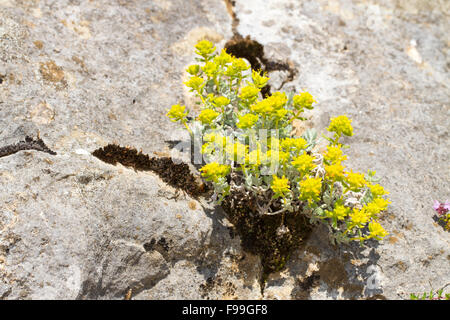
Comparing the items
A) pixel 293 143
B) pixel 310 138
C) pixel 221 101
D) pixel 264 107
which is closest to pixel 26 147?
pixel 221 101

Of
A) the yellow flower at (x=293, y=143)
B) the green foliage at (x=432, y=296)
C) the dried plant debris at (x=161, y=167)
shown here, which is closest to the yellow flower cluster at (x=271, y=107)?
the yellow flower at (x=293, y=143)

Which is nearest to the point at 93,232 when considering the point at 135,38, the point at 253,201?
the point at 253,201

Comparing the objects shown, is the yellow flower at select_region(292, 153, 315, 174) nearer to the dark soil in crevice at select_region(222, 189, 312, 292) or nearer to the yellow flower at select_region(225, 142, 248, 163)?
the yellow flower at select_region(225, 142, 248, 163)

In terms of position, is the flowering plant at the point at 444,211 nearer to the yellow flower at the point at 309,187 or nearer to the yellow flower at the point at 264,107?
the yellow flower at the point at 309,187

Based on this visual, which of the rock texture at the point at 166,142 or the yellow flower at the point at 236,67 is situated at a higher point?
the yellow flower at the point at 236,67

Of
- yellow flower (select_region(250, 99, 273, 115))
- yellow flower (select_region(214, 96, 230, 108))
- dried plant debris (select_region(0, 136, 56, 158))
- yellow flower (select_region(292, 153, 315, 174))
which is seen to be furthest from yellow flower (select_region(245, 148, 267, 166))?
dried plant debris (select_region(0, 136, 56, 158))

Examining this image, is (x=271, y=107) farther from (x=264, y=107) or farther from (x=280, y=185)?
(x=280, y=185)

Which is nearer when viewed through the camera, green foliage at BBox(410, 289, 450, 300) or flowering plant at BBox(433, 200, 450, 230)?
green foliage at BBox(410, 289, 450, 300)
